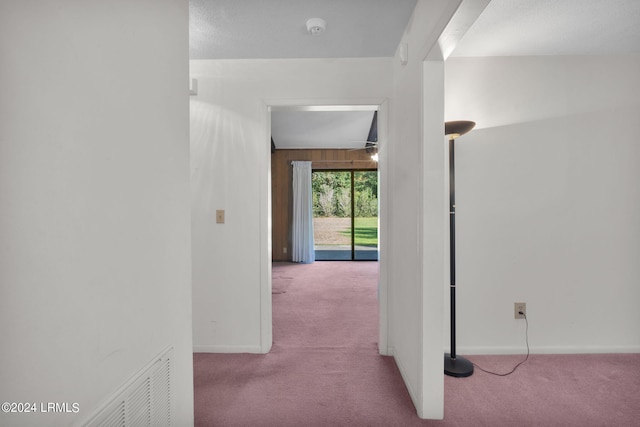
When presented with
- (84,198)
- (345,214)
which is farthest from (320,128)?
(84,198)

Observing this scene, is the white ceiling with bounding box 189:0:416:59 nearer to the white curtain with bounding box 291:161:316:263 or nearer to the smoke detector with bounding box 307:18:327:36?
the smoke detector with bounding box 307:18:327:36

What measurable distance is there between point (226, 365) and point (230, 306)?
1.35ft

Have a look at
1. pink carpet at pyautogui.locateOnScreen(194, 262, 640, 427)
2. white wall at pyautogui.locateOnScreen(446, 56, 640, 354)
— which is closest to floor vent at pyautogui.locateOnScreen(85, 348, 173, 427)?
pink carpet at pyautogui.locateOnScreen(194, 262, 640, 427)

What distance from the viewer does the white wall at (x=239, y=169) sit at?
2322 millimetres

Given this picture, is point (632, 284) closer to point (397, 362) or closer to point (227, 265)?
point (397, 362)

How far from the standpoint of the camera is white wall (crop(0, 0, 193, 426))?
607mm

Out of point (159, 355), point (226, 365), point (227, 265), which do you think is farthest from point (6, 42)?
point (226, 365)

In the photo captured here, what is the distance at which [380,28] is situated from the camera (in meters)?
1.94

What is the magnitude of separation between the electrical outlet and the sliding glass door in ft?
13.6

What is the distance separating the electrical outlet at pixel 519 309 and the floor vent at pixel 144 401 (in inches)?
93.3

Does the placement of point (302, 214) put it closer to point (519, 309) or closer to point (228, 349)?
point (228, 349)

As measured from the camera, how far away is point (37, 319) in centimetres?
64

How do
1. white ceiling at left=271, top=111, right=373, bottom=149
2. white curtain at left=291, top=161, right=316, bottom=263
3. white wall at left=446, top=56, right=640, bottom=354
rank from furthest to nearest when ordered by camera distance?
1. white curtain at left=291, top=161, right=316, bottom=263
2. white ceiling at left=271, top=111, right=373, bottom=149
3. white wall at left=446, top=56, right=640, bottom=354

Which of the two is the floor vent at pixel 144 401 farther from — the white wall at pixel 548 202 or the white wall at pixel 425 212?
the white wall at pixel 548 202
